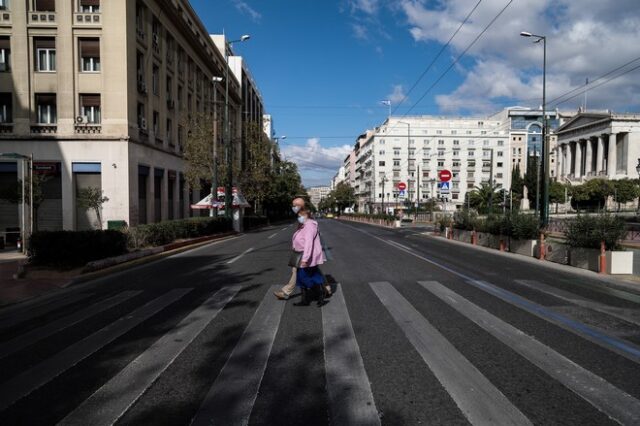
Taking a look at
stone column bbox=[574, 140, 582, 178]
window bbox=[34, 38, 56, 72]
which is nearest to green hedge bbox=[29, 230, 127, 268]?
window bbox=[34, 38, 56, 72]

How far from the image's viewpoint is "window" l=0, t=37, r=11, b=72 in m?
24.0

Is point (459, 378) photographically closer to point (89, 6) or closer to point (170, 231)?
point (170, 231)

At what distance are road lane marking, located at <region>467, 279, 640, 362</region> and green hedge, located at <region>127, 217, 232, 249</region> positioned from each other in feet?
37.7

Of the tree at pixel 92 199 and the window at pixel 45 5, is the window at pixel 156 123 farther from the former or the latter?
the window at pixel 45 5

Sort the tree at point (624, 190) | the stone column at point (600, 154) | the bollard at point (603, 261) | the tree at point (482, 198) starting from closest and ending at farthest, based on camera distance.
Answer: the bollard at point (603, 261) → the tree at point (624, 190) → the tree at point (482, 198) → the stone column at point (600, 154)

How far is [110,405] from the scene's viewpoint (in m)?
3.55

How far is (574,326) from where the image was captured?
5.85m

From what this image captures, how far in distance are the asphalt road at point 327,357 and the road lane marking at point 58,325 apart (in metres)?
0.04

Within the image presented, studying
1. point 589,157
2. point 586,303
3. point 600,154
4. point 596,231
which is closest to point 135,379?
point 586,303

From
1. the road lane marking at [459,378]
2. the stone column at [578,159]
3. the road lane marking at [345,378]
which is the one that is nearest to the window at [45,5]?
the road lane marking at [345,378]

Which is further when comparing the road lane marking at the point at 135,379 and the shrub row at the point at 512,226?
the shrub row at the point at 512,226

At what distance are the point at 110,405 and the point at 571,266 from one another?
504 inches

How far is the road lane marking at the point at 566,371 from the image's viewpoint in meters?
3.45

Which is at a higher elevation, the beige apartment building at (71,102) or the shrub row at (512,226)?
the beige apartment building at (71,102)
